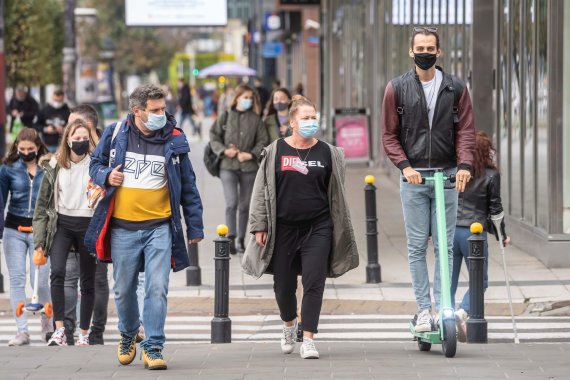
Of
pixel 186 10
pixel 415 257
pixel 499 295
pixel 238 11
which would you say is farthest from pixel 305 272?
pixel 238 11

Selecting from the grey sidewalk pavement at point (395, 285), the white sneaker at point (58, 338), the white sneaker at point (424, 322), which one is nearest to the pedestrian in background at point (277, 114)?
the grey sidewalk pavement at point (395, 285)

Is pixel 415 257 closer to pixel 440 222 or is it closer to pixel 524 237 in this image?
pixel 440 222

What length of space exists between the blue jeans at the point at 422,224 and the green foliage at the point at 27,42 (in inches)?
1115

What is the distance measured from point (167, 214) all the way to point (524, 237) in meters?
7.53

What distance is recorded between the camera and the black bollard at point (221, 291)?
32.5 feet

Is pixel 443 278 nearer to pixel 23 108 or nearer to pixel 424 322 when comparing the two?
pixel 424 322

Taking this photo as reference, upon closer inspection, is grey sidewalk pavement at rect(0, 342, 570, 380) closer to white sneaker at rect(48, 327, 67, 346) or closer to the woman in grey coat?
the woman in grey coat

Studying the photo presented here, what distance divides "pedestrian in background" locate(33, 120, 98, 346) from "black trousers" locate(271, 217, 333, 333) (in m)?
1.87

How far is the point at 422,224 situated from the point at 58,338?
3055mm

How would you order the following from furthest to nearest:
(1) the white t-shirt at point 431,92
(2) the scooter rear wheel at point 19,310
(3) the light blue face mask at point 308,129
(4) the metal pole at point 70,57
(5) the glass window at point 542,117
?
(4) the metal pole at point 70,57 < (5) the glass window at point 542,117 < (2) the scooter rear wheel at point 19,310 < (3) the light blue face mask at point 308,129 < (1) the white t-shirt at point 431,92

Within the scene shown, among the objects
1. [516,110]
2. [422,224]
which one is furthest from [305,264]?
[516,110]

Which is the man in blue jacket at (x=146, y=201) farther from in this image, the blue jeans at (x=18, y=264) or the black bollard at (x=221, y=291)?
the blue jeans at (x=18, y=264)

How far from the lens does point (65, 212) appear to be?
9891mm

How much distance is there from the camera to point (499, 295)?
12.3m
